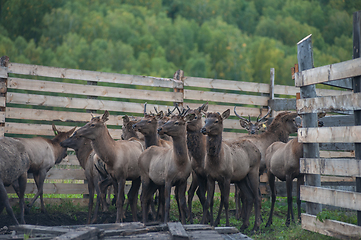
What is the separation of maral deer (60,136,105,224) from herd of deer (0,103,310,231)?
2 cm

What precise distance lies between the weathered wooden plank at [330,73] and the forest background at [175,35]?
37011mm

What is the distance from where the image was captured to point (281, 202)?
12.5 metres

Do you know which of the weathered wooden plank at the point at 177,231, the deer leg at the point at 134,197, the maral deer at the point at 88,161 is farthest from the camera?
the maral deer at the point at 88,161

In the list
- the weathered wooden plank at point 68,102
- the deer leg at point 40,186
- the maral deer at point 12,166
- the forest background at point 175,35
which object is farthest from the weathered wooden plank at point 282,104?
the forest background at point 175,35

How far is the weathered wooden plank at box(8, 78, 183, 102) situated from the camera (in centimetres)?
1090

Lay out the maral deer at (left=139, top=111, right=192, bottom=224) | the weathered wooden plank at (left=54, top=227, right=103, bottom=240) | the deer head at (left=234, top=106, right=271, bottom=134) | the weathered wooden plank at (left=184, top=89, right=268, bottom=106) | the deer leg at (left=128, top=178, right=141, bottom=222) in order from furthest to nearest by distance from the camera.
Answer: the weathered wooden plank at (left=184, top=89, right=268, bottom=106), the deer head at (left=234, top=106, right=271, bottom=134), the deer leg at (left=128, top=178, right=141, bottom=222), the maral deer at (left=139, top=111, right=192, bottom=224), the weathered wooden plank at (left=54, top=227, right=103, bottom=240)

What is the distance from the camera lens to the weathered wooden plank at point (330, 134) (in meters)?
6.28

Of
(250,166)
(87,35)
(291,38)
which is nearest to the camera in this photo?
(250,166)

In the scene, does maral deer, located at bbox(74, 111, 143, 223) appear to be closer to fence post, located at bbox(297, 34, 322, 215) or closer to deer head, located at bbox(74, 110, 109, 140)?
deer head, located at bbox(74, 110, 109, 140)

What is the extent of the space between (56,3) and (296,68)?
58.1 m

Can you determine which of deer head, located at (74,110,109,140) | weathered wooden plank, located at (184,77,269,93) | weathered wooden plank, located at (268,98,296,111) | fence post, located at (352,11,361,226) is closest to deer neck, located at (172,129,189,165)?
deer head, located at (74,110,109,140)

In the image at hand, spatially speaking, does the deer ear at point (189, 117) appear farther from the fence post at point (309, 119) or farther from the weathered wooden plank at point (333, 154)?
the weathered wooden plank at point (333, 154)

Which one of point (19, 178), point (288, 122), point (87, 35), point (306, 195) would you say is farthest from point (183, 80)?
point (87, 35)

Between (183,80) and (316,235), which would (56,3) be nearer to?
(183,80)
